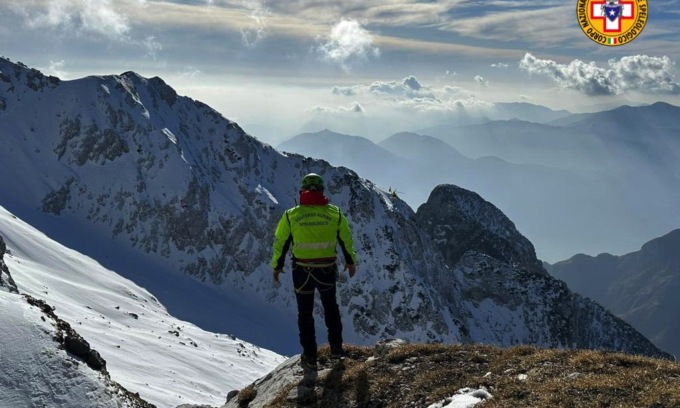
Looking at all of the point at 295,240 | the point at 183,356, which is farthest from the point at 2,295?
the point at 183,356

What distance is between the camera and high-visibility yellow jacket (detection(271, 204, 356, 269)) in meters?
13.6

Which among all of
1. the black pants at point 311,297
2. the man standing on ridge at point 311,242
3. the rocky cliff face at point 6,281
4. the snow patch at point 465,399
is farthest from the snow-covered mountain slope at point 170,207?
the snow patch at point 465,399

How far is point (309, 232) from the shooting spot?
1357 cm

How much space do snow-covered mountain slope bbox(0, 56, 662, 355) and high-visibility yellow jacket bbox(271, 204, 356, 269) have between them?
322ft

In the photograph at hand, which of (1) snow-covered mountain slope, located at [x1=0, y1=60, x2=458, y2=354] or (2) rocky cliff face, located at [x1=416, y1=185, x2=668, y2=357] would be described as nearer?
(1) snow-covered mountain slope, located at [x1=0, y1=60, x2=458, y2=354]

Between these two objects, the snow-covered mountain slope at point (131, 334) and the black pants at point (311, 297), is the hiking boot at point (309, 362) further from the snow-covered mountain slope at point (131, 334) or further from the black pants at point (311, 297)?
the snow-covered mountain slope at point (131, 334)

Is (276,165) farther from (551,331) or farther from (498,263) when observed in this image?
(551,331)

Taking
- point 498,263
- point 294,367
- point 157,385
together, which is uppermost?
point 498,263

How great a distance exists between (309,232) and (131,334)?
50652mm

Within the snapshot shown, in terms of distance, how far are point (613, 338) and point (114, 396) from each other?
18417cm

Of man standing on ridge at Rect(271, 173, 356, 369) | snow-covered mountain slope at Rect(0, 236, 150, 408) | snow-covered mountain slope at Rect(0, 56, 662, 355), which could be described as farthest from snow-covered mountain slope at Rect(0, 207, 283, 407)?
snow-covered mountain slope at Rect(0, 56, 662, 355)

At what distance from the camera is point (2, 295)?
563 inches

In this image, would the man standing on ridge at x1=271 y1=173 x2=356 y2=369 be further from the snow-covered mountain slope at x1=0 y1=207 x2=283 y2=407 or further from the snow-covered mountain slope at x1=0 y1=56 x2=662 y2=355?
the snow-covered mountain slope at x1=0 y1=56 x2=662 y2=355

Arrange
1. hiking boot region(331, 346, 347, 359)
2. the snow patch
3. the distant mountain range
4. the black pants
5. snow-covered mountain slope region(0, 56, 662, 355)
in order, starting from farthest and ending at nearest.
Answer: snow-covered mountain slope region(0, 56, 662, 355) → the distant mountain range → hiking boot region(331, 346, 347, 359) → the black pants → the snow patch
